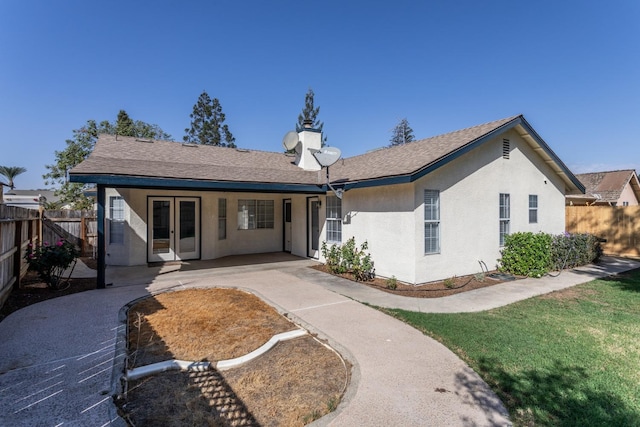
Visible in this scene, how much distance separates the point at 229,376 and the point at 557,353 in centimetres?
442

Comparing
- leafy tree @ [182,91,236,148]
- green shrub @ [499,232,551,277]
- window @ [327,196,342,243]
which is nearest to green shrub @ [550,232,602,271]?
green shrub @ [499,232,551,277]

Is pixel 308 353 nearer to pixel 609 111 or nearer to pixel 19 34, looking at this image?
pixel 19 34

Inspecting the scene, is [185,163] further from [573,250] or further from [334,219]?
[573,250]

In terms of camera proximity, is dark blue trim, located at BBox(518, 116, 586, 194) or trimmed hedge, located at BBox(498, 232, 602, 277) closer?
trimmed hedge, located at BBox(498, 232, 602, 277)

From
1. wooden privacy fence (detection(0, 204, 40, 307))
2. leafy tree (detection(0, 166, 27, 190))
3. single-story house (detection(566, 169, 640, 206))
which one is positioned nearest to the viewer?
wooden privacy fence (detection(0, 204, 40, 307))

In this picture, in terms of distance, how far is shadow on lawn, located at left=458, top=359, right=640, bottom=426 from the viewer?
297cm

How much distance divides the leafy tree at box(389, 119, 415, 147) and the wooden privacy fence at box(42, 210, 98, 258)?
3865cm

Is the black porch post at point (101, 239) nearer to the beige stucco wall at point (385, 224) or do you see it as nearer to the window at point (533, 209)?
the beige stucco wall at point (385, 224)

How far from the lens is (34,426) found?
277 cm

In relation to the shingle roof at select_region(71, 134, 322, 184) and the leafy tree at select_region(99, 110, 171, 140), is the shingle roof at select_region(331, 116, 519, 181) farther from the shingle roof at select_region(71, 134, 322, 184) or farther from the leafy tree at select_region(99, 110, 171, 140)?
the leafy tree at select_region(99, 110, 171, 140)

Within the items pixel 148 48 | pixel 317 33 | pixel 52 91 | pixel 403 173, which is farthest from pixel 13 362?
pixel 317 33

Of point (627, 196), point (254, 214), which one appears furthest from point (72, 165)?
point (627, 196)

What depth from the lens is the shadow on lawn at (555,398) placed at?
2.97 metres

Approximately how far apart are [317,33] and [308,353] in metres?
15.0
